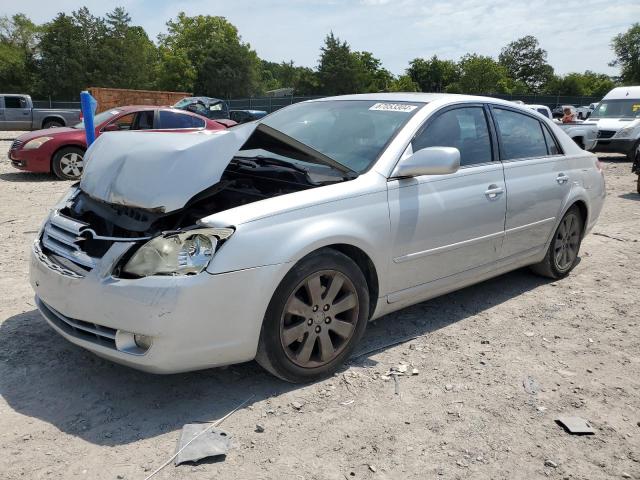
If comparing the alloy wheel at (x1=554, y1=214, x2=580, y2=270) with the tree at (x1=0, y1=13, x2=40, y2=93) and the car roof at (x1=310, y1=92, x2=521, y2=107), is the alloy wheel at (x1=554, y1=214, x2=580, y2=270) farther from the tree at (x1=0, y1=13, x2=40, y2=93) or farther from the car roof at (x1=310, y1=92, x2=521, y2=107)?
the tree at (x1=0, y1=13, x2=40, y2=93)

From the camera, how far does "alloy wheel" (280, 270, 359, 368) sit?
2.80 m

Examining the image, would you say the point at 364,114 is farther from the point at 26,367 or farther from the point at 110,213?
the point at 26,367

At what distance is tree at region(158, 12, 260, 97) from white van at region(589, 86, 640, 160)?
50802mm

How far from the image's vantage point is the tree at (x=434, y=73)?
88.4m

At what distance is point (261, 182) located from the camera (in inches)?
135

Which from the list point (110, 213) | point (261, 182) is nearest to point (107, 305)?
point (110, 213)

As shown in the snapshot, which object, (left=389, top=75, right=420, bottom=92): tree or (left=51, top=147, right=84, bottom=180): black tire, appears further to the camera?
(left=389, top=75, right=420, bottom=92): tree

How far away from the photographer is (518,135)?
4.35m

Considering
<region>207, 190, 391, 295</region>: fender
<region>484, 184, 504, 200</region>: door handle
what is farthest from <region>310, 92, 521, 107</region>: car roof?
<region>207, 190, 391, 295</region>: fender

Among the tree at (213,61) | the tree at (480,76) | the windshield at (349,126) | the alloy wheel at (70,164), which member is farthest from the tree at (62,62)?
the windshield at (349,126)

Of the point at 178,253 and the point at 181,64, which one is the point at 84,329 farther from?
the point at 181,64

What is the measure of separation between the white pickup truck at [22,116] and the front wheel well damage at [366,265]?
20176 mm

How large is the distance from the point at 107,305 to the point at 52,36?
61.3 meters

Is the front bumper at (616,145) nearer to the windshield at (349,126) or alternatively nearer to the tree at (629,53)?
the windshield at (349,126)
